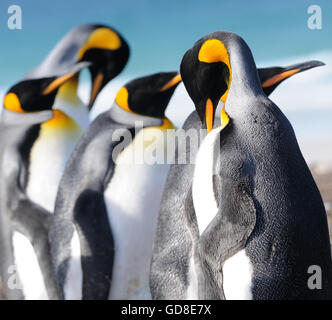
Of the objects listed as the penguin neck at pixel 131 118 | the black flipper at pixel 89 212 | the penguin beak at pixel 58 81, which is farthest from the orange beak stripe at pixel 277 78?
the penguin beak at pixel 58 81

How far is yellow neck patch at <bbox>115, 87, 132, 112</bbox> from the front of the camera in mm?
3119

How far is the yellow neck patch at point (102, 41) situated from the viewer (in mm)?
3947

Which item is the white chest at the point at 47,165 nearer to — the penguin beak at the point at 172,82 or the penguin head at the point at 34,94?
the penguin head at the point at 34,94

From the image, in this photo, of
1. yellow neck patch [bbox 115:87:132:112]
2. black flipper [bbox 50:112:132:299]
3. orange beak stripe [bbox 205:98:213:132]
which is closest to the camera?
orange beak stripe [bbox 205:98:213:132]

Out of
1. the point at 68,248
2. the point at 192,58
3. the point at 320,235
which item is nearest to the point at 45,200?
the point at 68,248

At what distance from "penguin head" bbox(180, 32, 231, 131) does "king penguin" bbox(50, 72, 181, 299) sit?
0.75 metres

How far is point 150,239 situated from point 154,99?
69cm

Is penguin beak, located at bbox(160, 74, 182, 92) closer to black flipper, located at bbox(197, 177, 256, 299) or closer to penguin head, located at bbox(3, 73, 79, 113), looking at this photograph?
penguin head, located at bbox(3, 73, 79, 113)

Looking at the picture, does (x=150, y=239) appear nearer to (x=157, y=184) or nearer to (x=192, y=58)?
(x=157, y=184)

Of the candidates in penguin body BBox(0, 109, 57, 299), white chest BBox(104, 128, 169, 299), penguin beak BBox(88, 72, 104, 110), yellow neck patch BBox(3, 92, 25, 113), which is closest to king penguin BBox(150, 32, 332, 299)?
white chest BBox(104, 128, 169, 299)

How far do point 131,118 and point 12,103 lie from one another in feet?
2.63

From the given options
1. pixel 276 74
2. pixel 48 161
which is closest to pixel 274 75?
pixel 276 74

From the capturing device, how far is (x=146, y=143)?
2.97 metres
